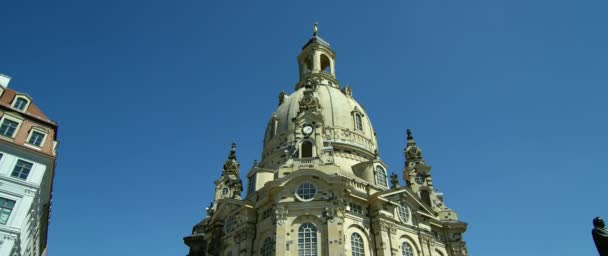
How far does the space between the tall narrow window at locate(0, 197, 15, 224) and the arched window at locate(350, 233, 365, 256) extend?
1067 inches

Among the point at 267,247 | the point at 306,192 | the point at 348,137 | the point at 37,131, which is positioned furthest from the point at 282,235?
the point at 37,131

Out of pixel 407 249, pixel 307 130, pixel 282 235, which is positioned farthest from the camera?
pixel 307 130

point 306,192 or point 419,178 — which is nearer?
point 306,192

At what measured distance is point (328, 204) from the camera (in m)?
39.5

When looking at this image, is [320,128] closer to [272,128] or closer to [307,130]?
[307,130]

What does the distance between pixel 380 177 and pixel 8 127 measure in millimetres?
36351

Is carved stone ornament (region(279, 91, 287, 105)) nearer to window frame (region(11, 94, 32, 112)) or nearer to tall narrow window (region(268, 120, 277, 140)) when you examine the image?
tall narrow window (region(268, 120, 277, 140))

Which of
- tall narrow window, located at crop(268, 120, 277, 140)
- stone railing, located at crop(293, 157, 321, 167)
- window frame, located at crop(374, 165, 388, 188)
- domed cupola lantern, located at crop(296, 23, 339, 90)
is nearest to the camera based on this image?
stone railing, located at crop(293, 157, 321, 167)

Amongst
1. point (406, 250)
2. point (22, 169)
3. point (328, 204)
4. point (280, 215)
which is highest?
point (328, 204)

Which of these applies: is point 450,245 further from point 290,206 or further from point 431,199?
point 290,206

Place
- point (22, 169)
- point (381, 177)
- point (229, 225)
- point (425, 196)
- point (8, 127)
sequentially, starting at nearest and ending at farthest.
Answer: point (22, 169) → point (8, 127) → point (229, 225) → point (381, 177) → point (425, 196)

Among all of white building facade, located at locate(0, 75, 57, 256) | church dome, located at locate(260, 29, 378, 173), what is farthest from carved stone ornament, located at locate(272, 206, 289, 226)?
white building facade, located at locate(0, 75, 57, 256)

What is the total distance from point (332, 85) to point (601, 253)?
54592 millimetres

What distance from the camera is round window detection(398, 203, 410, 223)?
44375 mm
